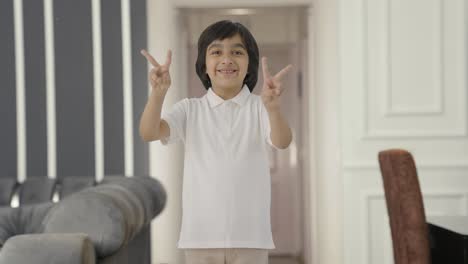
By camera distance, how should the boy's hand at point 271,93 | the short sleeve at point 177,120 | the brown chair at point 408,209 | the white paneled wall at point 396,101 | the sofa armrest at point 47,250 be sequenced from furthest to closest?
the white paneled wall at point 396,101
the brown chair at point 408,209
the sofa armrest at point 47,250
the short sleeve at point 177,120
the boy's hand at point 271,93

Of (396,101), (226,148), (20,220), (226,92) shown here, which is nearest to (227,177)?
(226,148)

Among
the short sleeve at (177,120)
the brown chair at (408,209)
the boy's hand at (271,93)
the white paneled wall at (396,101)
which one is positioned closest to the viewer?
the boy's hand at (271,93)

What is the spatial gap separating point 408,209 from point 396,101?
2.07 meters

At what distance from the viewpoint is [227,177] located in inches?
49.4

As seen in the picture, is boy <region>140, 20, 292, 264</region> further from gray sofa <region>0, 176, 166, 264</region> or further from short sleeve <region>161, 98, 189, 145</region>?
gray sofa <region>0, 176, 166, 264</region>

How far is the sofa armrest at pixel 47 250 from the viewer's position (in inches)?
68.6

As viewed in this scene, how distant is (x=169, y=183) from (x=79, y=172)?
546 millimetres

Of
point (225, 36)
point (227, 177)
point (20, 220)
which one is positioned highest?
point (225, 36)

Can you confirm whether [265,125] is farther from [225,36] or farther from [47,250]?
[47,250]

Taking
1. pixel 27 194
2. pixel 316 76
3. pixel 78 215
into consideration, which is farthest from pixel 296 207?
pixel 78 215

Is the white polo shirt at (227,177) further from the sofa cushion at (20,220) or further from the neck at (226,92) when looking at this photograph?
the sofa cushion at (20,220)

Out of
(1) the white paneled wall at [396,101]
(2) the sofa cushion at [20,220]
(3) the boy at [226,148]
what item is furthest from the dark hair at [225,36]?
(1) the white paneled wall at [396,101]

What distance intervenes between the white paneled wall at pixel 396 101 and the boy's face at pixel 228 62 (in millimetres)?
2636

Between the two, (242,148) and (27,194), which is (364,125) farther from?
(242,148)
